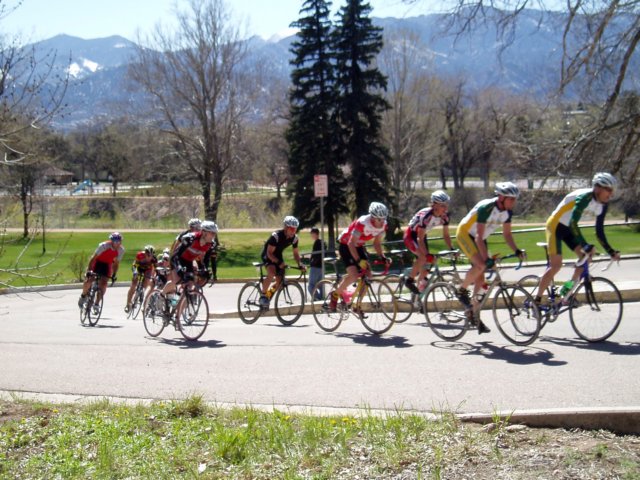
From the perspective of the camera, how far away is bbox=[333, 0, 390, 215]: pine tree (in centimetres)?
4294

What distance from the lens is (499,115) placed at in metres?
78.7

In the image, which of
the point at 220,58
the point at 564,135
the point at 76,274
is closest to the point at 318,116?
the point at 220,58

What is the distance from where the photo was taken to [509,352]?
9.60m

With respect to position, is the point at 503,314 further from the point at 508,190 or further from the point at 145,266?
the point at 145,266

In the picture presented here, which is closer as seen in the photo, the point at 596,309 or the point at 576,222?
the point at 576,222

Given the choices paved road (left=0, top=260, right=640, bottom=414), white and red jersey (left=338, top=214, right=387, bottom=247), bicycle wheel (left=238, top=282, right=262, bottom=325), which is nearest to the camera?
paved road (left=0, top=260, right=640, bottom=414)

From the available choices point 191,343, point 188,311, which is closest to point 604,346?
point 191,343

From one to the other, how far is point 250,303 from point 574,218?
7.10 metres

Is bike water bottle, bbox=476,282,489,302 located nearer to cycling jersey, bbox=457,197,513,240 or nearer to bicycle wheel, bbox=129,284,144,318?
cycling jersey, bbox=457,197,513,240

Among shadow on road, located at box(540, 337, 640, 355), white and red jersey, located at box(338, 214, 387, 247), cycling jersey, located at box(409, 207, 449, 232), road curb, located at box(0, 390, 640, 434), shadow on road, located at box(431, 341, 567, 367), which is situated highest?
cycling jersey, located at box(409, 207, 449, 232)

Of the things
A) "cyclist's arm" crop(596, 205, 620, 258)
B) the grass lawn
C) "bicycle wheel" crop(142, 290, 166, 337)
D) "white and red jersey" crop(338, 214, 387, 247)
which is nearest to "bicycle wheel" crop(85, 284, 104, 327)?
"bicycle wheel" crop(142, 290, 166, 337)

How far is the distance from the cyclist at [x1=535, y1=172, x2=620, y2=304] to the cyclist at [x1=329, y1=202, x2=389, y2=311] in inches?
107

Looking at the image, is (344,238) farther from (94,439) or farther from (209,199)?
(209,199)

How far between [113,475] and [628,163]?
16.4 m
